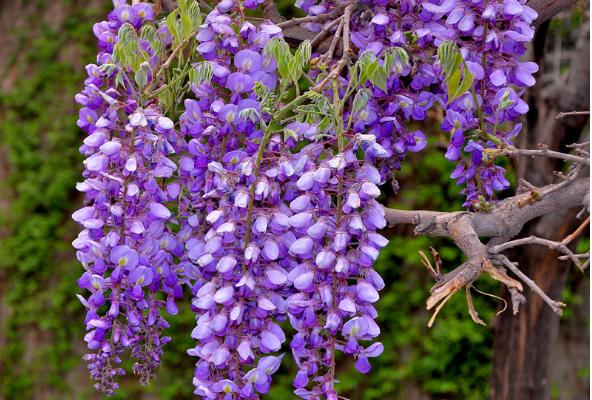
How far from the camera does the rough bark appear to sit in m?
1.42

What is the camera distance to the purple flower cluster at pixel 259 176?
0.65 metres

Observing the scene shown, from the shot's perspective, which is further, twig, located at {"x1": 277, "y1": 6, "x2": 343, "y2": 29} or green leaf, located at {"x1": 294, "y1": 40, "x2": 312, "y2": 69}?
twig, located at {"x1": 277, "y1": 6, "x2": 343, "y2": 29}

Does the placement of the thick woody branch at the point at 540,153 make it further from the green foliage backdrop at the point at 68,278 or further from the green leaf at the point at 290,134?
the green foliage backdrop at the point at 68,278

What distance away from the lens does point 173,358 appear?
2.50m

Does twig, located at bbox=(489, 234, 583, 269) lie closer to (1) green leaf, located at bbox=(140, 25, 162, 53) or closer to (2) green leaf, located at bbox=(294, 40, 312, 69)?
(2) green leaf, located at bbox=(294, 40, 312, 69)

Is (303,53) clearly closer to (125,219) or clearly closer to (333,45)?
(333,45)

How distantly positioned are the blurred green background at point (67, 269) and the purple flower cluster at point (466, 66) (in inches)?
60.7

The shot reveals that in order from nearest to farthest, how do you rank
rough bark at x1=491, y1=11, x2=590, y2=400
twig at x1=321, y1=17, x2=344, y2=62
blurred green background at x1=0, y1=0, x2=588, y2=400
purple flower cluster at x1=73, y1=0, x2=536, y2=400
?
1. purple flower cluster at x1=73, y1=0, x2=536, y2=400
2. twig at x1=321, y1=17, x2=344, y2=62
3. rough bark at x1=491, y1=11, x2=590, y2=400
4. blurred green background at x1=0, y1=0, x2=588, y2=400

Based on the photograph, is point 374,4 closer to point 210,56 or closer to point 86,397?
point 210,56

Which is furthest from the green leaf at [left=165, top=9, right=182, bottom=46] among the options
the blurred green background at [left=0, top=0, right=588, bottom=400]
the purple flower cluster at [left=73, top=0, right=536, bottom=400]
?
the blurred green background at [left=0, top=0, right=588, bottom=400]

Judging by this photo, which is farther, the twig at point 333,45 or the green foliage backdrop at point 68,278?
the green foliage backdrop at point 68,278

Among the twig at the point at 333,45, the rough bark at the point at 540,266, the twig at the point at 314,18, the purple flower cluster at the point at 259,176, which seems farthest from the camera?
the rough bark at the point at 540,266

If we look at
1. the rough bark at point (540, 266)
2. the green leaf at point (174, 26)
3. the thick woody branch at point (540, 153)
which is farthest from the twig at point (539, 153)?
the rough bark at point (540, 266)

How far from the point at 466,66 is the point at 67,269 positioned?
2.12m
